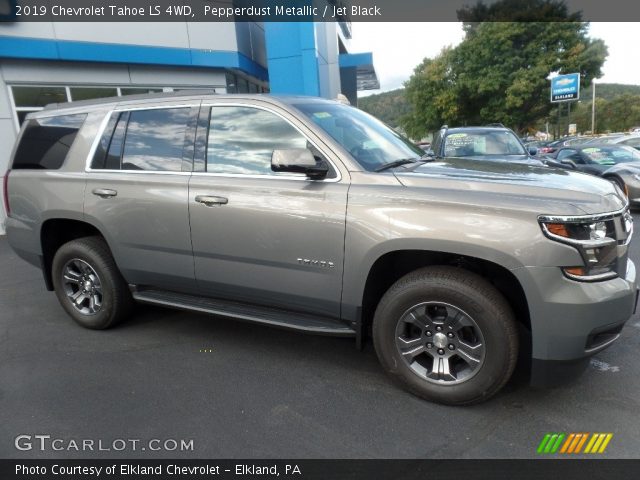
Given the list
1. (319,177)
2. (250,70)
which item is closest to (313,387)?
(319,177)

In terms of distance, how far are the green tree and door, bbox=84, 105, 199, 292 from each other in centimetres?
3283

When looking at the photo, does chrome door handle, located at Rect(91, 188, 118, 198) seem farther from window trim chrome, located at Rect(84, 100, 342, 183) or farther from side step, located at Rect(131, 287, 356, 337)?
side step, located at Rect(131, 287, 356, 337)

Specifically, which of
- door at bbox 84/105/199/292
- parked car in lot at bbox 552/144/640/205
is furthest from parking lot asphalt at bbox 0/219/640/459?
parked car in lot at bbox 552/144/640/205

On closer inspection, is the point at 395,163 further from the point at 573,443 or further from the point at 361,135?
the point at 573,443

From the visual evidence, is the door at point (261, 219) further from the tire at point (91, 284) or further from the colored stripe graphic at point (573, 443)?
the colored stripe graphic at point (573, 443)

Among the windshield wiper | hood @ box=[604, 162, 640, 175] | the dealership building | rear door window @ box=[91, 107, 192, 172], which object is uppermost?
the dealership building

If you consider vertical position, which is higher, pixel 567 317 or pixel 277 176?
pixel 277 176

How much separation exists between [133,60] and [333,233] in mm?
10501

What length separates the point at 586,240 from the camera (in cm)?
240

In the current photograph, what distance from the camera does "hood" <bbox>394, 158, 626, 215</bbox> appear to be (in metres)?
2.45

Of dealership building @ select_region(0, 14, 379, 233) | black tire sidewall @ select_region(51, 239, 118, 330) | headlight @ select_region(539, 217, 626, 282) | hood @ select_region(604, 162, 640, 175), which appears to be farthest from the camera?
dealership building @ select_region(0, 14, 379, 233)
